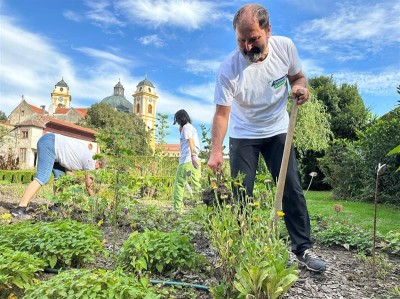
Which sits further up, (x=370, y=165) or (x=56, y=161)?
(x=370, y=165)

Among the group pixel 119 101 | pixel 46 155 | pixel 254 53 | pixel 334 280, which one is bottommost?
pixel 334 280

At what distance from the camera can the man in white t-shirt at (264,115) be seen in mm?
2740

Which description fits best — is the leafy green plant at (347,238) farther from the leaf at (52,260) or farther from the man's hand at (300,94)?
the leaf at (52,260)

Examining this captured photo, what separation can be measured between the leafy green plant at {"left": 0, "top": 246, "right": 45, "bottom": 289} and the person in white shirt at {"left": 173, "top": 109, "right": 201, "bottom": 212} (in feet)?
10.6

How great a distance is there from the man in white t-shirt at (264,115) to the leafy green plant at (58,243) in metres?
1.01

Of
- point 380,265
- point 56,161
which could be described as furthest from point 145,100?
point 380,265

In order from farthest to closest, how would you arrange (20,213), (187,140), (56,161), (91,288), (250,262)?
(56,161)
(187,140)
(20,213)
(250,262)
(91,288)

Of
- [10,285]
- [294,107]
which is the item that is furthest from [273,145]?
[10,285]

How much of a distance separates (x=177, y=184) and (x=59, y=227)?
2823 mm

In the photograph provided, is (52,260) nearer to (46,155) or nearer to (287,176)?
(287,176)

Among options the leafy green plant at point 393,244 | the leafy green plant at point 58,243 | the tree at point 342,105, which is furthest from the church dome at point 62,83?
the leafy green plant at point 393,244

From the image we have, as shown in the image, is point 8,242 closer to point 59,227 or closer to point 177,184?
point 59,227

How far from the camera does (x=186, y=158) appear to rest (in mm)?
5500

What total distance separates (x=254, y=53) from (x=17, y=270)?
193cm
